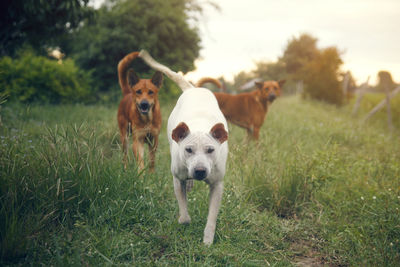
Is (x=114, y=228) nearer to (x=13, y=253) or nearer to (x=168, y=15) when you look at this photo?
(x=13, y=253)

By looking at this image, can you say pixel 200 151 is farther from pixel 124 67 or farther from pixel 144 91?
pixel 124 67

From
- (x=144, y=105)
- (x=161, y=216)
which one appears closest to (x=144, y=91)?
(x=144, y=105)

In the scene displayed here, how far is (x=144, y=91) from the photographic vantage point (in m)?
4.48

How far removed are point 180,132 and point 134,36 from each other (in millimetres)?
10310

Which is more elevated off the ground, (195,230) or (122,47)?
(122,47)

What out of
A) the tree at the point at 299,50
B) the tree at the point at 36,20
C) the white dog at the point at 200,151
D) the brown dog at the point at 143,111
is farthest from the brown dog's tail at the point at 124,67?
the tree at the point at 299,50

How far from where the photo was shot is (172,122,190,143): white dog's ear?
2445mm

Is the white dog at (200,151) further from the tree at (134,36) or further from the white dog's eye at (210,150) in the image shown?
the tree at (134,36)

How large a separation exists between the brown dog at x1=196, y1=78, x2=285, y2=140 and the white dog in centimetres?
363

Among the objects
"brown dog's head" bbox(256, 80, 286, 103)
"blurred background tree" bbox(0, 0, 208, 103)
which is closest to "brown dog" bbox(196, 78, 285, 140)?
"brown dog's head" bbox(256, 80, 286, 103)

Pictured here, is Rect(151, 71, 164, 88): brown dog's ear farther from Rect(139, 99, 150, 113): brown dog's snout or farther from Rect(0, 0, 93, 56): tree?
Rect(0, 0, 93, 56): tree

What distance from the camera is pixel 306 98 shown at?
18.8m

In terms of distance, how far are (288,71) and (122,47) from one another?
94.5 ft

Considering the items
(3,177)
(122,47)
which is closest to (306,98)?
(122,47)
